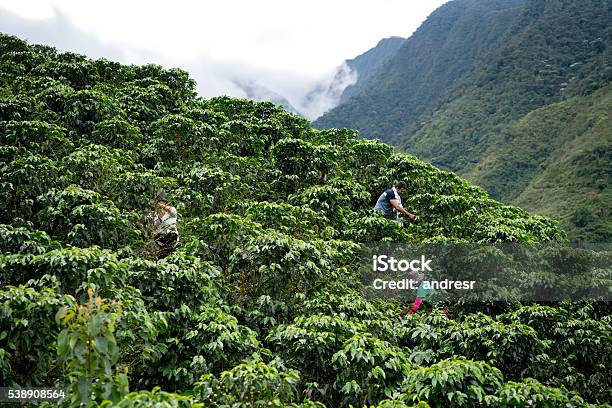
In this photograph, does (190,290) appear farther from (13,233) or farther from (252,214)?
(252,214)

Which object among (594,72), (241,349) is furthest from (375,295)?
(594,72)

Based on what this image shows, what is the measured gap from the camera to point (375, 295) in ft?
31.6

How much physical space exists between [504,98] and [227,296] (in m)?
76.3

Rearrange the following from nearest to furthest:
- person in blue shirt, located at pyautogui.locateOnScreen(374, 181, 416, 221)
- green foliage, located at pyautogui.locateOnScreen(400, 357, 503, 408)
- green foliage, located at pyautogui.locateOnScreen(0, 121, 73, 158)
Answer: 1. green foliage, located at pyautogui.locateOnScreen(400, 357, 503, 408)
2. green foliage, located at pyautogui.locateOnScreen(0, 121, 73, 158)
3. person in blue shirt, located at pyautogui.locateOnScreen(374, 181, 416, 221)

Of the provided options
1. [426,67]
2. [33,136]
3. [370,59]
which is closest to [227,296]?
[33,136]

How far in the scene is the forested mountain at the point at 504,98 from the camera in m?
50.1

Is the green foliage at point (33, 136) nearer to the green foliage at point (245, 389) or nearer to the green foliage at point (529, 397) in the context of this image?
the green foliage at point (245, 389)

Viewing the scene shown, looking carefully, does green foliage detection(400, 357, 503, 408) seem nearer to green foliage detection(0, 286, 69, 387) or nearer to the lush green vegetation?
the lush green vegetation

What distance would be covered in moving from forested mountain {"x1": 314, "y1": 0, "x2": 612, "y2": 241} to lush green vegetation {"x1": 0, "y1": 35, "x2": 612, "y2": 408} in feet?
115

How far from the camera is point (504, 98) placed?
75.5 m

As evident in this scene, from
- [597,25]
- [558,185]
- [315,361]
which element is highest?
[597,25]

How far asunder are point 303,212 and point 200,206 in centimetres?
195

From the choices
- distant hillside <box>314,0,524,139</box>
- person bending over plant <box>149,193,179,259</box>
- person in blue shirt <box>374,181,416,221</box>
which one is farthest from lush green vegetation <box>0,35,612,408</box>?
distant hillside <box>314,0,524,139</box>

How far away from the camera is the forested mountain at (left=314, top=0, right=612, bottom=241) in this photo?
50125mm
